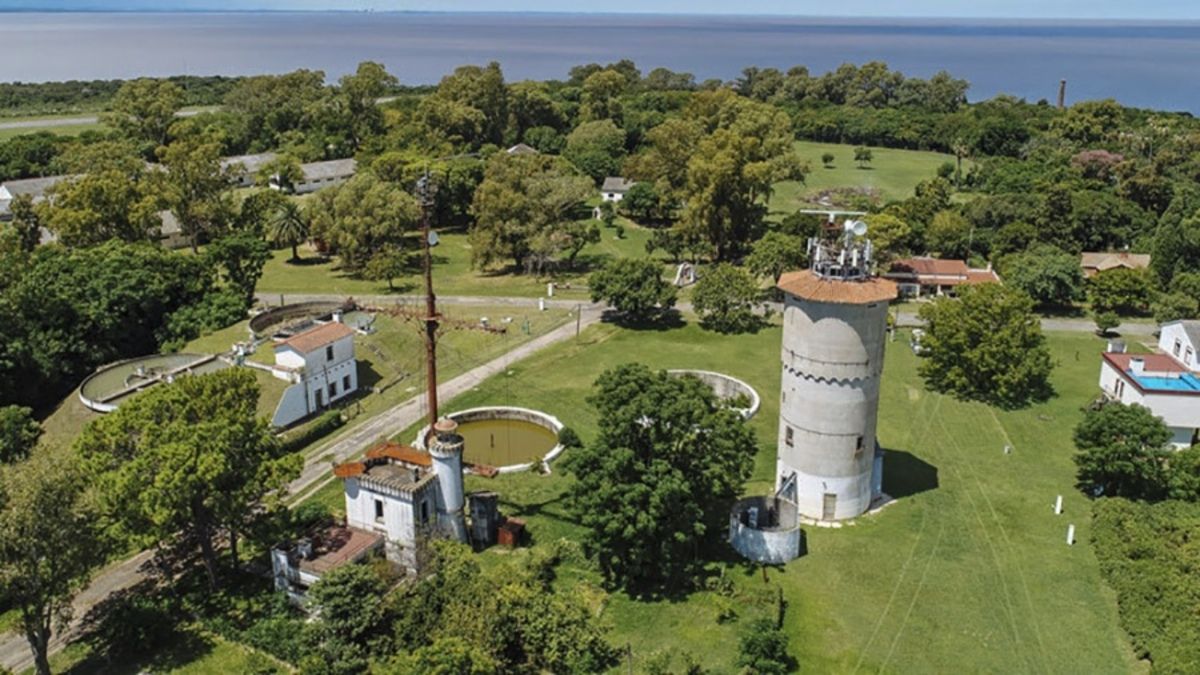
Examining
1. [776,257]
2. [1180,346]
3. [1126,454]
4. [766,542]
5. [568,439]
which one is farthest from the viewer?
[776,257]

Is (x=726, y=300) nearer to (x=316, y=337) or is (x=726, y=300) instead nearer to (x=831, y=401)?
(x=831, y=401)

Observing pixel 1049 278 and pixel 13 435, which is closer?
pixel 13 435

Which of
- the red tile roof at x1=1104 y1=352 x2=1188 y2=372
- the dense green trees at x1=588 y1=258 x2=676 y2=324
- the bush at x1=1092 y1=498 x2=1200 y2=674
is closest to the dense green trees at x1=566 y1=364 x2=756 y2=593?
the bush at x1=1092 y1=498 x2=1200 y2=674

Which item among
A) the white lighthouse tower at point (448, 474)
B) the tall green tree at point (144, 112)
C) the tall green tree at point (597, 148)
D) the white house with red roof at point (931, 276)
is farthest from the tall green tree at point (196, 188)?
the white house with red roof at point (931, 276)

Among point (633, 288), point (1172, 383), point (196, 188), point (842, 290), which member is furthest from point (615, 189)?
point (842, 290)

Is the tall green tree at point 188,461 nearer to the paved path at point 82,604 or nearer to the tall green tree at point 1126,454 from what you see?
the paved path at point 82,604

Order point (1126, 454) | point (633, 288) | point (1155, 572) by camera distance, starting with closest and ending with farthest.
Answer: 1. point (1155, 572)
2. point (1126, 454)
3. point (633, 288)

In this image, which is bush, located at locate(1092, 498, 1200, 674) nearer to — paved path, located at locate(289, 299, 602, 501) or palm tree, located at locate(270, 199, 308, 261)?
paved path, located at locate(289, 299, 602, 501)

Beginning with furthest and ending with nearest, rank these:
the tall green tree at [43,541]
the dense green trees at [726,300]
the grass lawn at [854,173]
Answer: the grass lawn at [854,173] < the dense green trees at [726,300] < the tall green tree at [43,541]
